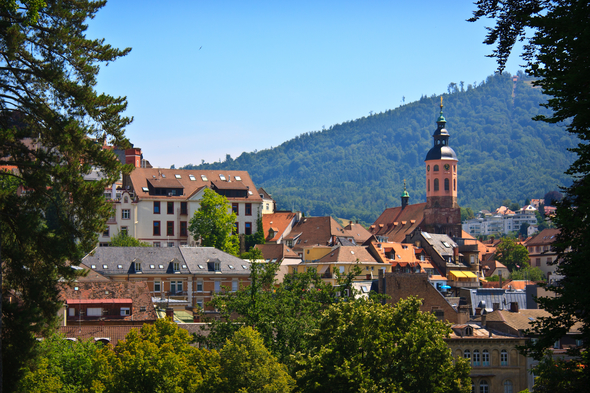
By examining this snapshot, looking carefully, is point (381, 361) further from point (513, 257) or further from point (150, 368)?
point (513, 257)

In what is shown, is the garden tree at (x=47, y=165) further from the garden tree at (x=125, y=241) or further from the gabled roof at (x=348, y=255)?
the gabled roof at (x=348, y=255)

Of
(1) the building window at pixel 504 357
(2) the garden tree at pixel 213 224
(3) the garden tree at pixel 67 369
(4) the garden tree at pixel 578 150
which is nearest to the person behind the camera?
(4) the garden tree at pixel 578 150

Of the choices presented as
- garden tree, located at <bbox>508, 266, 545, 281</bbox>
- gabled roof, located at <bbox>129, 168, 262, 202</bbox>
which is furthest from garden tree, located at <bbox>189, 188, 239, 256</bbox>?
garden tree, located at <bbox>508, 266, 545, 281</bbox>

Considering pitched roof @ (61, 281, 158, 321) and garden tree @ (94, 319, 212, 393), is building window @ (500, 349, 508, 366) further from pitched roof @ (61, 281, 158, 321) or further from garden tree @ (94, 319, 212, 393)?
garden tree @ (94, 319, 212, 393)

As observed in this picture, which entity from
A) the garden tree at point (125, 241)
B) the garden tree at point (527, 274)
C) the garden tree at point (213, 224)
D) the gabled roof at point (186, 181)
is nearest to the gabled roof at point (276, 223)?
the gabled roof at point (186, 181)

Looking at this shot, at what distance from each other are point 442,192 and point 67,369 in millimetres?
116521

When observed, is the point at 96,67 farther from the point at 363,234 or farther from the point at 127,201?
the point at 363,234

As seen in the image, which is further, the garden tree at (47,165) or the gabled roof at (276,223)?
the gabled roof at (276,223)

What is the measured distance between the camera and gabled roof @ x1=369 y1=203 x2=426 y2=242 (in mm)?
147375

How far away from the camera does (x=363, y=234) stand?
400 feet

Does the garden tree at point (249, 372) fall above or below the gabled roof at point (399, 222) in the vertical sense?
below

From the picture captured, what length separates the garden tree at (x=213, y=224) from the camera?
89.2m

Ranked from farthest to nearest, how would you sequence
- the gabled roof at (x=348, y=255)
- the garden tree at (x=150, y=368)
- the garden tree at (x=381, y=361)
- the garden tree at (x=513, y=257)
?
1. the garden tree at (x=513, y=257)
2. the gabled roof at (x=348, y=255)
3. the garden tree at (x=150, y=368)
4. the garden tree at (x=381, y=361)

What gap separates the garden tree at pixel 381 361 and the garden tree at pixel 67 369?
10.8 metres
